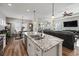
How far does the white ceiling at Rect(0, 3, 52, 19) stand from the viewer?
1470mm

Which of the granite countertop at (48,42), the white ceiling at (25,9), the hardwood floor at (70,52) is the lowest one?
the hardwood floor at (70,52)

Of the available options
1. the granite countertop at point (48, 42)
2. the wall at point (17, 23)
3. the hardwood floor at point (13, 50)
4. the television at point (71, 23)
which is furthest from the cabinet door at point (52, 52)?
the wall at point (17, 23)

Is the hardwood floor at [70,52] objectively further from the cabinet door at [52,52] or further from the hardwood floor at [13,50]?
→ the hardwood floor at [13,50]

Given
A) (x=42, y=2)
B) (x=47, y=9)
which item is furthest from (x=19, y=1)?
(x=47, y=9)

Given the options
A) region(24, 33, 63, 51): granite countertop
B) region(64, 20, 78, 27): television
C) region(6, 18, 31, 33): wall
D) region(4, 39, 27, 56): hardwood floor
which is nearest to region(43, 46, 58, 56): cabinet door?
region(24, 33, 63, 51): granite countertop

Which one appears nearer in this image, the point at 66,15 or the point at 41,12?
the point at 66,15

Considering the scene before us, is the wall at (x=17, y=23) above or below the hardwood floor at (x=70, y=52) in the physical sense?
above

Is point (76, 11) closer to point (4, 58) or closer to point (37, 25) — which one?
point (37, 25)

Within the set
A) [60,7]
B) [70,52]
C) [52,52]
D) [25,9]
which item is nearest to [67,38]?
[70,52]

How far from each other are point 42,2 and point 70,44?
88cm

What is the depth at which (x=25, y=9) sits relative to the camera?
1.62 meters

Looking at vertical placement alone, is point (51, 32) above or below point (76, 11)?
below

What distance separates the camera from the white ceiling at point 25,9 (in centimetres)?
147

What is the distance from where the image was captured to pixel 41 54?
1210 millimetres
